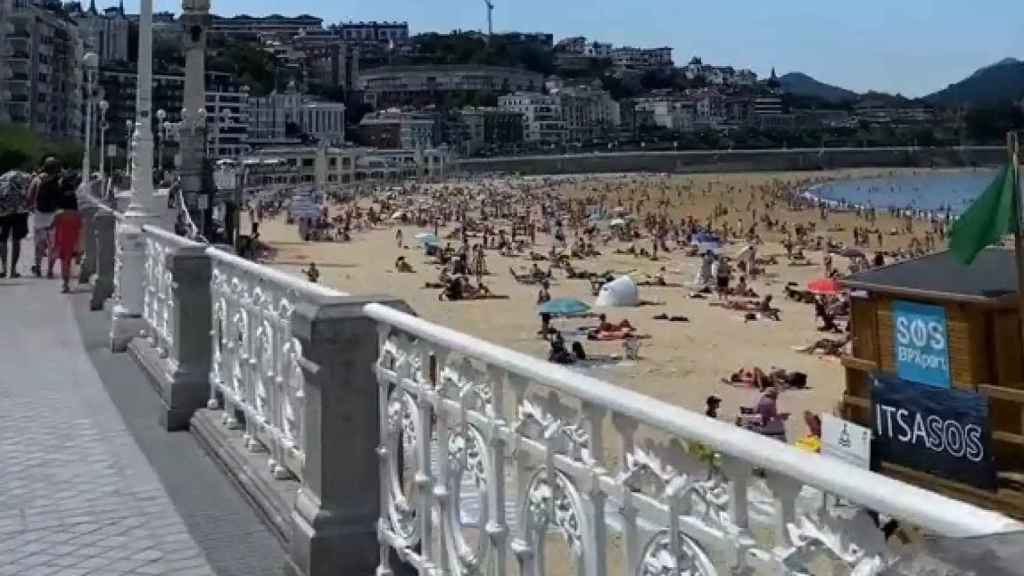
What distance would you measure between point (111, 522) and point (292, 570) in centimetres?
121

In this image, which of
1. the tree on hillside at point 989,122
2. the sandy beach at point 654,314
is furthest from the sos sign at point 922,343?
the tree on hillside at point 989,122

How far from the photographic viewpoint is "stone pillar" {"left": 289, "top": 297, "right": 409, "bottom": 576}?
3961mm

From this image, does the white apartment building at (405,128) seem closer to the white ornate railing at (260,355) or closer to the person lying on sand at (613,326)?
the person lying on sand at (613,326)

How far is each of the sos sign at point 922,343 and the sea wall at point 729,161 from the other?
13318 centimetres

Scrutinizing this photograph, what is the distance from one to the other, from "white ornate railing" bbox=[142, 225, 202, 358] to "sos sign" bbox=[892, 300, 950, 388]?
4.77 meters

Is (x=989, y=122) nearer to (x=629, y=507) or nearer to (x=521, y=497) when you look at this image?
(x=521, y=497)

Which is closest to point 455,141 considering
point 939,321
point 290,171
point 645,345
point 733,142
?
point 733,142

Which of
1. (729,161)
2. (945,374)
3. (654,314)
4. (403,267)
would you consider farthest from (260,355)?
(729,161)

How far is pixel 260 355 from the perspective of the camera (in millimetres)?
5695

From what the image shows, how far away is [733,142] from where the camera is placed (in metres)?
166

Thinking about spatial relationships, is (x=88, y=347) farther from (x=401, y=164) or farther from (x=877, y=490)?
(x=401, y=164)

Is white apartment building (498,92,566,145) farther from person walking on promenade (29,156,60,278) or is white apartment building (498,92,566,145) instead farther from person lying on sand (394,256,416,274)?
person walking on promenade (29,156,60,278)

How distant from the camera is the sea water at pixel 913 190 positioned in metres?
82.6

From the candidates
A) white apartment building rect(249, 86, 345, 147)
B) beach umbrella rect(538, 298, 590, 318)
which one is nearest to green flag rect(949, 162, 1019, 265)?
beach umbrella rect(538, 298, 590, 318)
